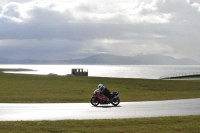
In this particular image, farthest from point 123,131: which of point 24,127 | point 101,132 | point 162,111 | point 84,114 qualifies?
point 162,111

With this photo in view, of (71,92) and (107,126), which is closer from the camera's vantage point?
(107,126)

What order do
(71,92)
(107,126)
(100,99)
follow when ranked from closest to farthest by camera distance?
(107,126), (100,99), (71,92)

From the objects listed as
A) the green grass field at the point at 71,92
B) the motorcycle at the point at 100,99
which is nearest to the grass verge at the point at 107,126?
the motorcycle at the point at 100,99

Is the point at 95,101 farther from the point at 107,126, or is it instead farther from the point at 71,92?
the point at 71,92

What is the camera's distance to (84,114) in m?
16.1

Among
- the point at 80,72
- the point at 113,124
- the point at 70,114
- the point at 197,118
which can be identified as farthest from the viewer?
the point at 80,72

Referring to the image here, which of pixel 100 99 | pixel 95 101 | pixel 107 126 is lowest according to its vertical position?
pixel 107 126

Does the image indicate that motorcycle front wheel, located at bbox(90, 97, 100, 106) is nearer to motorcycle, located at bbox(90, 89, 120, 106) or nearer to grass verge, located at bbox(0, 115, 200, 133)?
motorcycle, located at bbox(90, 89, 120, 106)

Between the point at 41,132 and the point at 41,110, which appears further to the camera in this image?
the point at 41,110

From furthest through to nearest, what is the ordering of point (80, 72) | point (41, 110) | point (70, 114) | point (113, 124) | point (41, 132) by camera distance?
point (80, 72)
point (41, 110)
point (70, 114)
point (113, 124)
point (41, 132)

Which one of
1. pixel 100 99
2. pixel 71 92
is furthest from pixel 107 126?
pixel 71 92

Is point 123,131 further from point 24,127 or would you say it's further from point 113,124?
point 24,127

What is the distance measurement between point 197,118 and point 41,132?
7298 millimetres

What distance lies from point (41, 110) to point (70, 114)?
6.97ft
